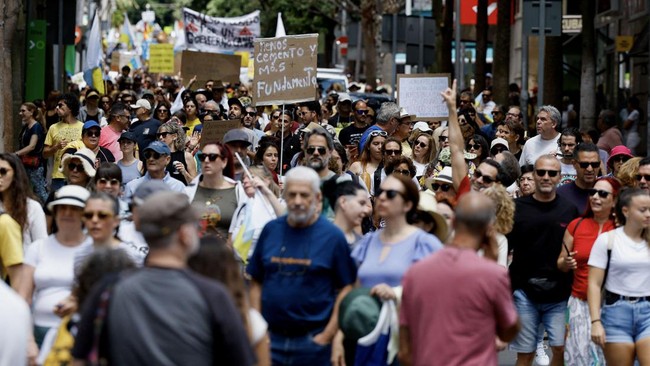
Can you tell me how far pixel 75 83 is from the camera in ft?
117

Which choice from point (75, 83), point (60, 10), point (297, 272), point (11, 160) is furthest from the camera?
point (75, 83)

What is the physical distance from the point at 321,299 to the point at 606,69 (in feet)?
102

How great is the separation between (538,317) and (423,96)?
874cm

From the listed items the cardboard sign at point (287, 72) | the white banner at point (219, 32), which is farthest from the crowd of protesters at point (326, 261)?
the white banner at point (219, 32)

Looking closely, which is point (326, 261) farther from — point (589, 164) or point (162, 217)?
point (589, 164)

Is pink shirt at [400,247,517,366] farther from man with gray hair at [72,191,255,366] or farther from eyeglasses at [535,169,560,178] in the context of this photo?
eyeglasses at [535,169,560,178]

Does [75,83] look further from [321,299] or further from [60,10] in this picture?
[321,299]

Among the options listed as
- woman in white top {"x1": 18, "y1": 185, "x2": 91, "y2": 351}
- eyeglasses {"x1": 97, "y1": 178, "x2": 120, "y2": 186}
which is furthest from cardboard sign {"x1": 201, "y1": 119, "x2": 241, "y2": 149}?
woman in white top {"x1": 18, "y1": 185, "x2": 91, "y2": 351}

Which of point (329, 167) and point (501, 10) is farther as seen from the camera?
point (501, 10)

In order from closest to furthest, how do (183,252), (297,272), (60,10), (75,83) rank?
(183,252), (297,272), (60,10), (75,83)

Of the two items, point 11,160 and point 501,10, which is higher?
point 501,10

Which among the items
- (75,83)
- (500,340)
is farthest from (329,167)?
(75,83)

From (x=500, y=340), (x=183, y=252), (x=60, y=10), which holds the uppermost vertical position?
(x=60, y=10)

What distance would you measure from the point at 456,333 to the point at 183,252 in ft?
5.11
